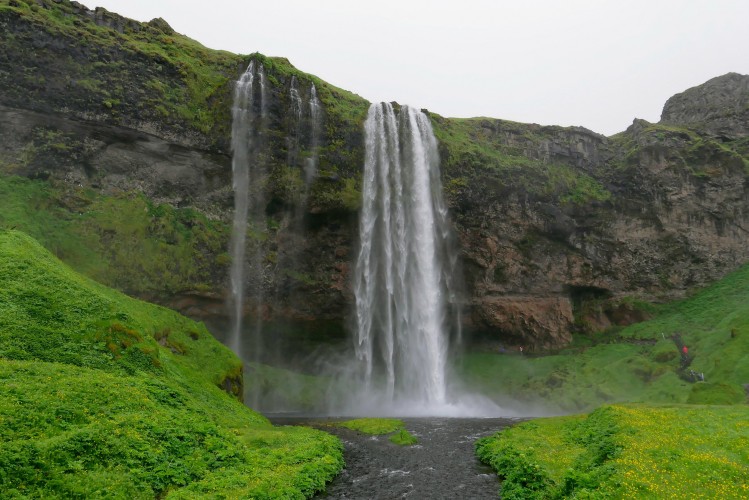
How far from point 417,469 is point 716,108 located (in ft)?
257

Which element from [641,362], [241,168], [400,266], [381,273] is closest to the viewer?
[241,168]

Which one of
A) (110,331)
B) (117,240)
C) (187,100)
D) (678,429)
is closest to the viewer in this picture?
(678,429)

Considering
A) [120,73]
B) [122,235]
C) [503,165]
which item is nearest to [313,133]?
[120,73]

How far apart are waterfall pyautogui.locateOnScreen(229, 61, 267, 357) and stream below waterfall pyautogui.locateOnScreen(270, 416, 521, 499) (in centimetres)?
2193

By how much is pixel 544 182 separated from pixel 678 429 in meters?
43.0

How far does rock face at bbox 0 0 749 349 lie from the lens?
1609 inches

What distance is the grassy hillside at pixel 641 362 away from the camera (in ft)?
133

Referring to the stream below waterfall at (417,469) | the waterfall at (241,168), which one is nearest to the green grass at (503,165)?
the waterfall at (241,168)

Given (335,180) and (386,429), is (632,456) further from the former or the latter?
(335,180)

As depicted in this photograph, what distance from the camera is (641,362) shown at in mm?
47219

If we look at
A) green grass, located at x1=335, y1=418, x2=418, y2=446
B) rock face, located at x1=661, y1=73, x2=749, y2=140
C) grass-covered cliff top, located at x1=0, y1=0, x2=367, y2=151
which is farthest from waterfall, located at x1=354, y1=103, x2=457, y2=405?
rock face, located at x1=661, y1=73, x2=749, y2=140

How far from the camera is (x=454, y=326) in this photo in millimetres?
55844

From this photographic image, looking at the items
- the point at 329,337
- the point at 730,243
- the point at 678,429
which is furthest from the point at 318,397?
the point at 730,243

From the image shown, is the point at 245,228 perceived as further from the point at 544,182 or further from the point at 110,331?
the point at 544,182
